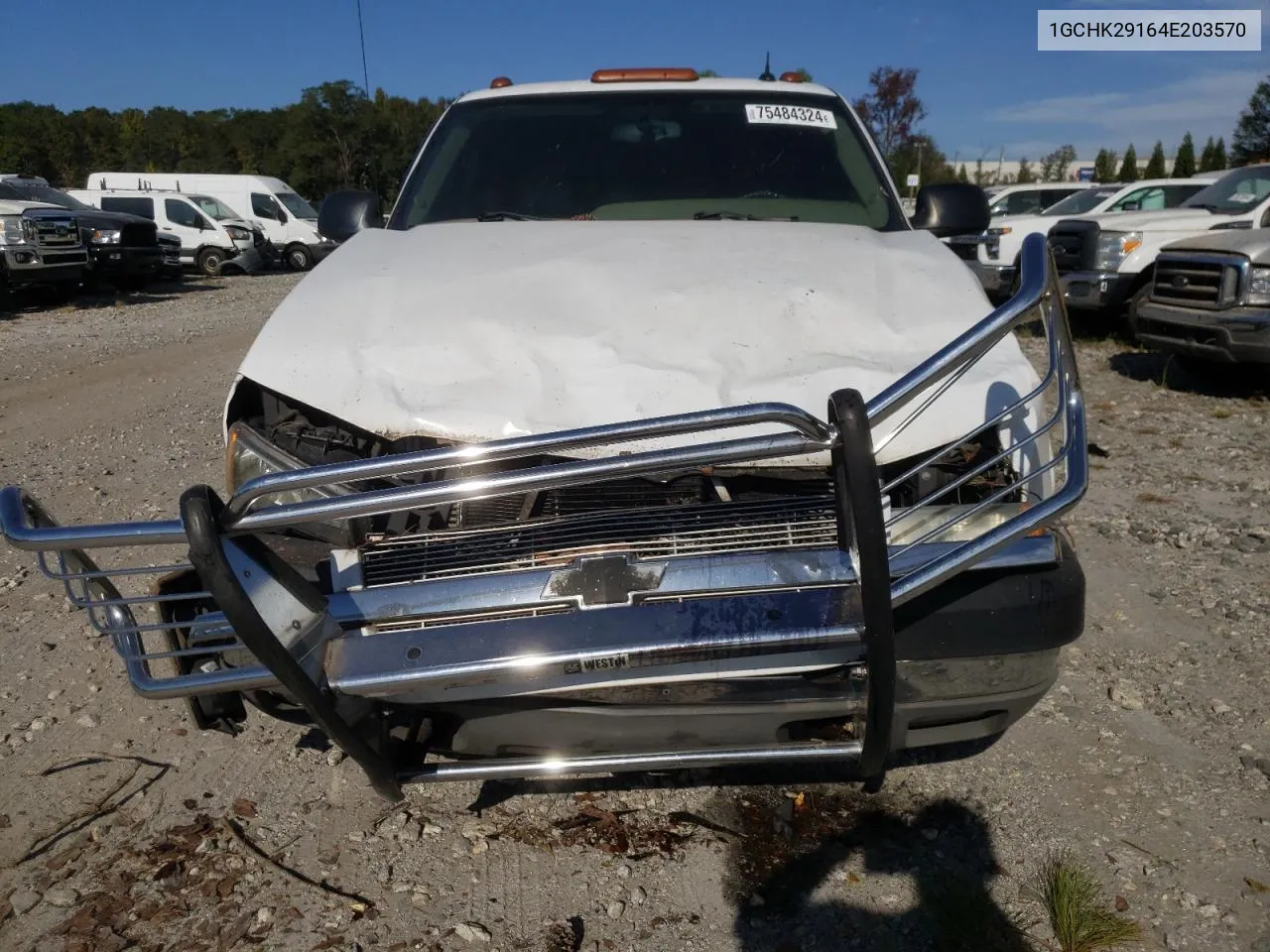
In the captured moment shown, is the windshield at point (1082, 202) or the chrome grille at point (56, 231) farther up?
the chrome grille at point (56, 231)

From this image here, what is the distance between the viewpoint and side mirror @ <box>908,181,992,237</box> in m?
3.72

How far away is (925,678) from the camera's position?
6.84 feet

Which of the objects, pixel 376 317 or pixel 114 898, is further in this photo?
pixel 376 317

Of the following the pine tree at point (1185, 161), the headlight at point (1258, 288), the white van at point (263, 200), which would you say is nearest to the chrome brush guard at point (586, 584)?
the headlight at point (1258, 288)

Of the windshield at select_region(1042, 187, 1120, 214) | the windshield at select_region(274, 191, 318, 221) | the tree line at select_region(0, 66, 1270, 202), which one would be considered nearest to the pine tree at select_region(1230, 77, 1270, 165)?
the tree line at select_region(0, 66, 1270, 202)

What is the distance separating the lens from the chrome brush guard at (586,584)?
171 centimetres

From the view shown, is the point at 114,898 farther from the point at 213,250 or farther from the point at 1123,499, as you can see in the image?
the point at 213,250

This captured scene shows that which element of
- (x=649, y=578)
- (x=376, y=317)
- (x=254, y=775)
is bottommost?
(x=254, y=775)

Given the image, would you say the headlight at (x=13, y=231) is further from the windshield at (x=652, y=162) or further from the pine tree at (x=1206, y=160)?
the pine tree at (x=1206, y=160)

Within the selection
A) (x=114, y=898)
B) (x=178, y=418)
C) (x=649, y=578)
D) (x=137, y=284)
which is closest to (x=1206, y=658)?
(x=649, y=578)

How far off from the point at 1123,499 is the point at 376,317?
4.26 metres

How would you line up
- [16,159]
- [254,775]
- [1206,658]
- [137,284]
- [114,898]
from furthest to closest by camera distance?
[16,159]
[137,284]
[1206,658]
[254,775]
[114,898]

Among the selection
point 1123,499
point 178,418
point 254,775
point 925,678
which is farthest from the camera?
point 178,418

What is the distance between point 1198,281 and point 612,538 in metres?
7.58
